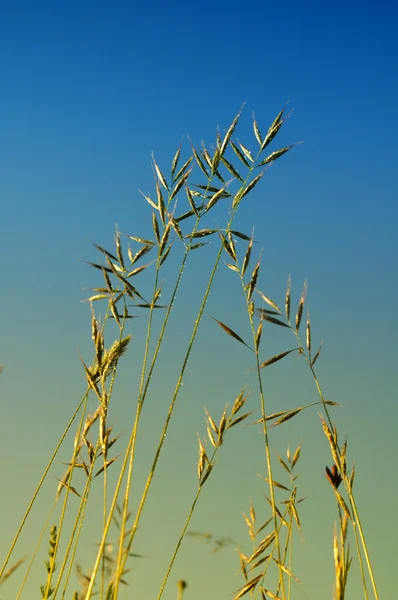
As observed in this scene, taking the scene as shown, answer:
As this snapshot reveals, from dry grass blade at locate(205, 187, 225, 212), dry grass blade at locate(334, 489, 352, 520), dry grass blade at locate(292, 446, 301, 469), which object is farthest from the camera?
dry grass blade at locate(292, 446, 301, 469)

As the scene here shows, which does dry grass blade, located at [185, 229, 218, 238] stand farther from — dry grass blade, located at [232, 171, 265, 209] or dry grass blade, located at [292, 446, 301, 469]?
dry grass blade, located at [292, 446, 301, 469]

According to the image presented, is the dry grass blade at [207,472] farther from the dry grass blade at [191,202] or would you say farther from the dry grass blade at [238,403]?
the dry grass blade at [191,202]

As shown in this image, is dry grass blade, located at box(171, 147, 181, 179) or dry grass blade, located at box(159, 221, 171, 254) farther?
dry grass blade, located at box(171, 147, 181, 179)

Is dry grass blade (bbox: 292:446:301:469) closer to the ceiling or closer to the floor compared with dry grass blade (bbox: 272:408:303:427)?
closer to the ceiling

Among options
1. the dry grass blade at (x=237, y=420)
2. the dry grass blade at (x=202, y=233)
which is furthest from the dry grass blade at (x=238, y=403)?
the dry grass blade at (x=202, y=233)

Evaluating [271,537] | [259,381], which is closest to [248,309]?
[259,381]

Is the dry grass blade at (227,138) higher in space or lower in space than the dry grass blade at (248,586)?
higher

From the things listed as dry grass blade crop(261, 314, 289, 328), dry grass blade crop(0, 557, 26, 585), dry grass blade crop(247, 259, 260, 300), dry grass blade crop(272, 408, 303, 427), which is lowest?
dry grass blade crop(0, 557, 26, 585)

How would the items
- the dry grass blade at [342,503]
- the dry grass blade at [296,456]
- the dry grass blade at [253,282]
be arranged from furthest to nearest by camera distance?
the dry grass blade at [296,456], the dry grass blade at [253,282], the dry grass blade at [342,503]

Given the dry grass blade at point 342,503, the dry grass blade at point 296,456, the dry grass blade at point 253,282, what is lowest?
the dry grass blade at point 342,503

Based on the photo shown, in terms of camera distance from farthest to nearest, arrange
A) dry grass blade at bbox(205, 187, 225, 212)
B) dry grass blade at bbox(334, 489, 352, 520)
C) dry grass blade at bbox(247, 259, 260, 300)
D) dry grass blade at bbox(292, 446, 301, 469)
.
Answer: dry grass blade at bbox(292, 446, 301, 469), dry grass blade at bbox(205, 187, 225, 212), dry grass blade at bbox(247, 259, 260, 300), dry grass blade at bbox(334, 489, 352, 520)

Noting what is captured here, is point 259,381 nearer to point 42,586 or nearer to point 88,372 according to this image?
point 88,372

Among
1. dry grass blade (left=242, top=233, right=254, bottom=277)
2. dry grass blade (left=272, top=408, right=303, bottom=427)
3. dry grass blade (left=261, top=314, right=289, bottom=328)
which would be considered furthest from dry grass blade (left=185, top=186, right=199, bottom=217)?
dry grass blade (left=272, top=408, right=303, bottom=427)

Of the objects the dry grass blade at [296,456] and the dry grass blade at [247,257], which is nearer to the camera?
the dry grass blade at [247,257]
